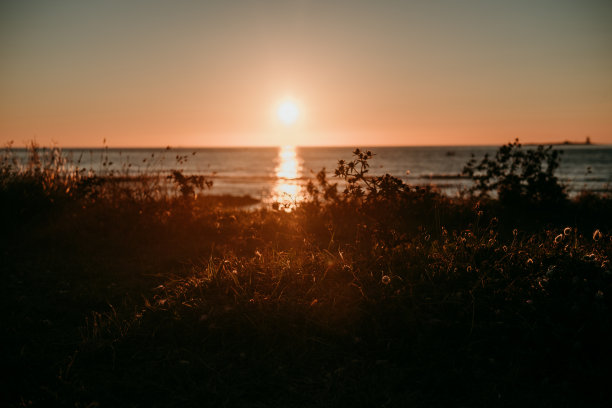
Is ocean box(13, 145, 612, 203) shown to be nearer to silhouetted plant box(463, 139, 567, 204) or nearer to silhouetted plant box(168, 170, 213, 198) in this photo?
silhouetted plant box(168, 170, 213, 198)

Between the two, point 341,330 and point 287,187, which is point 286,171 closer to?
point 287,187

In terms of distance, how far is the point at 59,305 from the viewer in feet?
16.6

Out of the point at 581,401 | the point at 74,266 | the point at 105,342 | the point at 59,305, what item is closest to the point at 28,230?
the point at 74,266

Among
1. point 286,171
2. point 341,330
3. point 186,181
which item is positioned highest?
point 286,171

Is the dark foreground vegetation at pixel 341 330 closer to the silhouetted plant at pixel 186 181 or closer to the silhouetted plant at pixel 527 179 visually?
the silhouetted plant at pixel 186 181

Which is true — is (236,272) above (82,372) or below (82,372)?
above

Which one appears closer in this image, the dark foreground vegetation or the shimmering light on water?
the dark foreground vegetation

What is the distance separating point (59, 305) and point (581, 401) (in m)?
5.94

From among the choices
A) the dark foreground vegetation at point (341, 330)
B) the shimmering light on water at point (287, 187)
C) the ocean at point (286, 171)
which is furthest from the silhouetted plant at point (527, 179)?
the dark foreground vegetation at point (341, 330)

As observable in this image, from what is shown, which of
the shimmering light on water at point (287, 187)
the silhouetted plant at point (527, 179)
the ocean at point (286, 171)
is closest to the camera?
the shimmering light on water at point (287, 187)

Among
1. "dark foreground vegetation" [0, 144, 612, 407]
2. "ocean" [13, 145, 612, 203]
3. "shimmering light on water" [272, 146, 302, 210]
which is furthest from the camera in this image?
"ocean" [13, 145, 612, 203]

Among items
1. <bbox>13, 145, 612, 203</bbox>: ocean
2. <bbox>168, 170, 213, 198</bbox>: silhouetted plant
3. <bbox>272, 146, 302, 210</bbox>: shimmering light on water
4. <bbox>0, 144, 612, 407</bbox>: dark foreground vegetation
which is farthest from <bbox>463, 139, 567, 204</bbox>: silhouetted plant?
<bbox>168, 170, 213, 198</bbox>: silhouetted plant

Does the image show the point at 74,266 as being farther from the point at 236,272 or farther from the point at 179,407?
the point at 179,407

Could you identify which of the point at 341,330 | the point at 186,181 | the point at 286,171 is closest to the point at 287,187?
the point at 186,181
